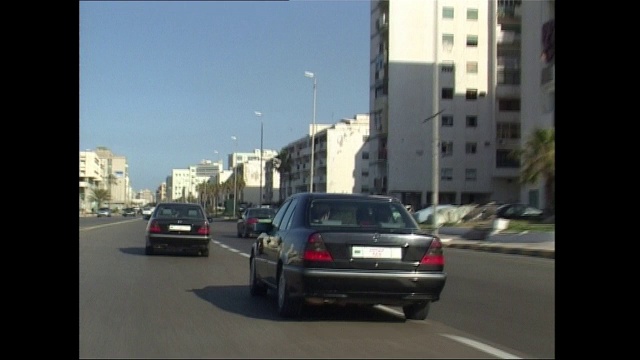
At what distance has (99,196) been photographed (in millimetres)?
139250

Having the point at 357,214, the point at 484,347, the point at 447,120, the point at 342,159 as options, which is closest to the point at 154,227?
the point at 357,214

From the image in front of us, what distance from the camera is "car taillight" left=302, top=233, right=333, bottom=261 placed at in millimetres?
7910

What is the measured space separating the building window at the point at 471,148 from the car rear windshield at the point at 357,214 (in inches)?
2260

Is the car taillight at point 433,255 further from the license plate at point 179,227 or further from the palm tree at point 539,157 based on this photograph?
the palm tree at point 539,157

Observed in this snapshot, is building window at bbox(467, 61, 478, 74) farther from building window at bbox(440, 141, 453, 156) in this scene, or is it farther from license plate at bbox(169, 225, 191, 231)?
license plate at bbox(169, 225, 191, 231)

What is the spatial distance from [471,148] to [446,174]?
3.28 m

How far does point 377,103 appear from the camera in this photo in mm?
67750

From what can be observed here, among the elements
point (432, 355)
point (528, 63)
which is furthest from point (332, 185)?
point (432, 355)

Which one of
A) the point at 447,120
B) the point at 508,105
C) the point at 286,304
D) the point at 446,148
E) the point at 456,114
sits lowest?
the point at 286,304

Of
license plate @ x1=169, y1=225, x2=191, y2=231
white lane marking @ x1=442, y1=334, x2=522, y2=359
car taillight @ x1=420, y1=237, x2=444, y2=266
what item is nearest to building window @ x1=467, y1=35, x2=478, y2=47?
license plate @ x1=169, y1=225, x2=191, y2=231

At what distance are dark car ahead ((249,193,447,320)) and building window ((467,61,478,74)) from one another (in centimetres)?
5707

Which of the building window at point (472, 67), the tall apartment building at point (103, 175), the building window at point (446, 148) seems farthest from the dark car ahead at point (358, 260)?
the tall apartment building at point (103, 175)

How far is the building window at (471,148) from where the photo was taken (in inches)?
2547

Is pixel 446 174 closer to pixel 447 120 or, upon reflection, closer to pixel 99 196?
pixel 447 120
